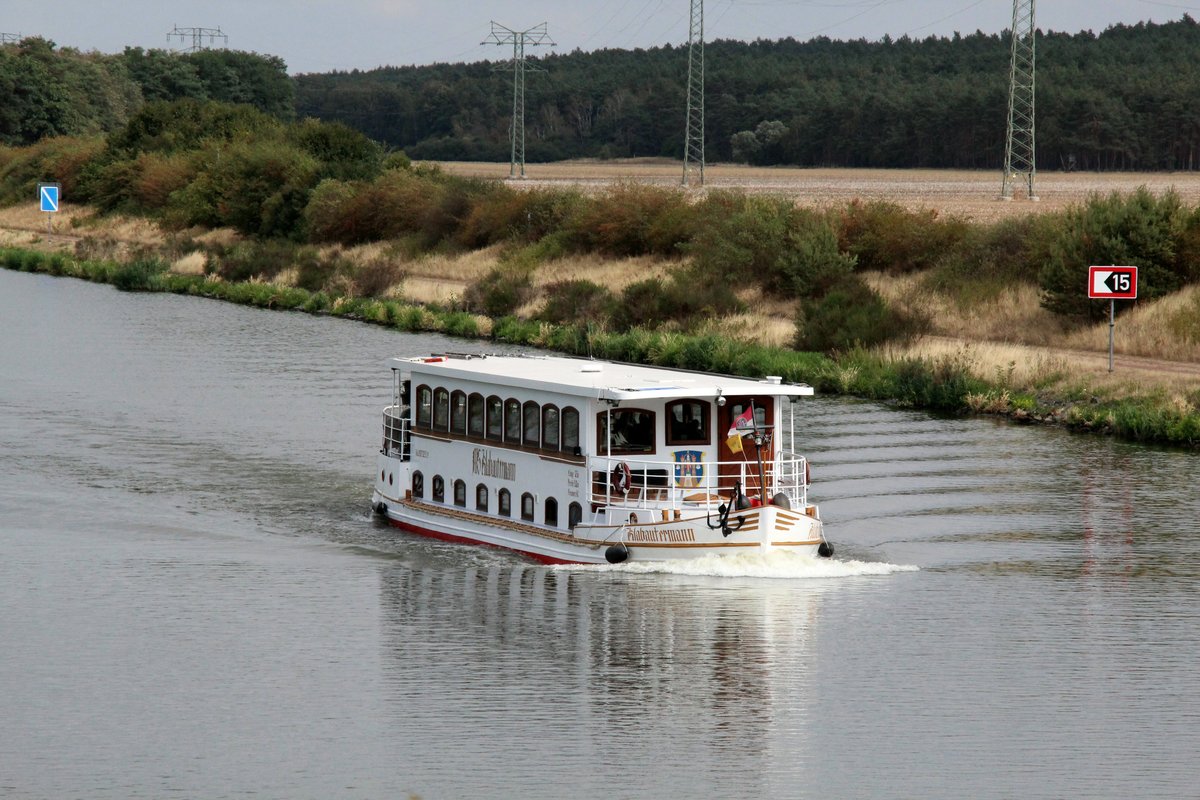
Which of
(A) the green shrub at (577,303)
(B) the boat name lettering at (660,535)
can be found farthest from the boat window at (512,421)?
(A) the green shrub at (577,303)

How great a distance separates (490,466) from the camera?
29.1m

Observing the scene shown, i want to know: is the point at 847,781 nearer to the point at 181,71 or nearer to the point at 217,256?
the point at 217,256

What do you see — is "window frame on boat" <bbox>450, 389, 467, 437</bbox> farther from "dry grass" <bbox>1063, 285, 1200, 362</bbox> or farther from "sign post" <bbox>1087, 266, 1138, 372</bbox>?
"dry grass" <bbox>1063, 285, 1200, 362</bbox>

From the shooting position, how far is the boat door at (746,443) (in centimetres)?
2747

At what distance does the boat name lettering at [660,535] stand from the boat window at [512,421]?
126 inches

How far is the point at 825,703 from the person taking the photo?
2094 centimetres

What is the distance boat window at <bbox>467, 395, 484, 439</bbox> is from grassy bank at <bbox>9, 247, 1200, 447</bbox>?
1766 centimetres

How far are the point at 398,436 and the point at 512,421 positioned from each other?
3.54 meters

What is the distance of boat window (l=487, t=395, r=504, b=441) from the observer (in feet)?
94.6

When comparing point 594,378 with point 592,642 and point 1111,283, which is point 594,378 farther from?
point 1111,283

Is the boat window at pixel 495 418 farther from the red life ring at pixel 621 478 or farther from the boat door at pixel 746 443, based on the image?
the boat door at pixel 746 443

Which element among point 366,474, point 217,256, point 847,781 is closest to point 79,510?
point 366,474

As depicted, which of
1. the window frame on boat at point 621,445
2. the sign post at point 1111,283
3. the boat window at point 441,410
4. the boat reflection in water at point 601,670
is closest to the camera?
the boat reflection in water at point 601,670

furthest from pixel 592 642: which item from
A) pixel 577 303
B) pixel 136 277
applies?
pixel 136 277
